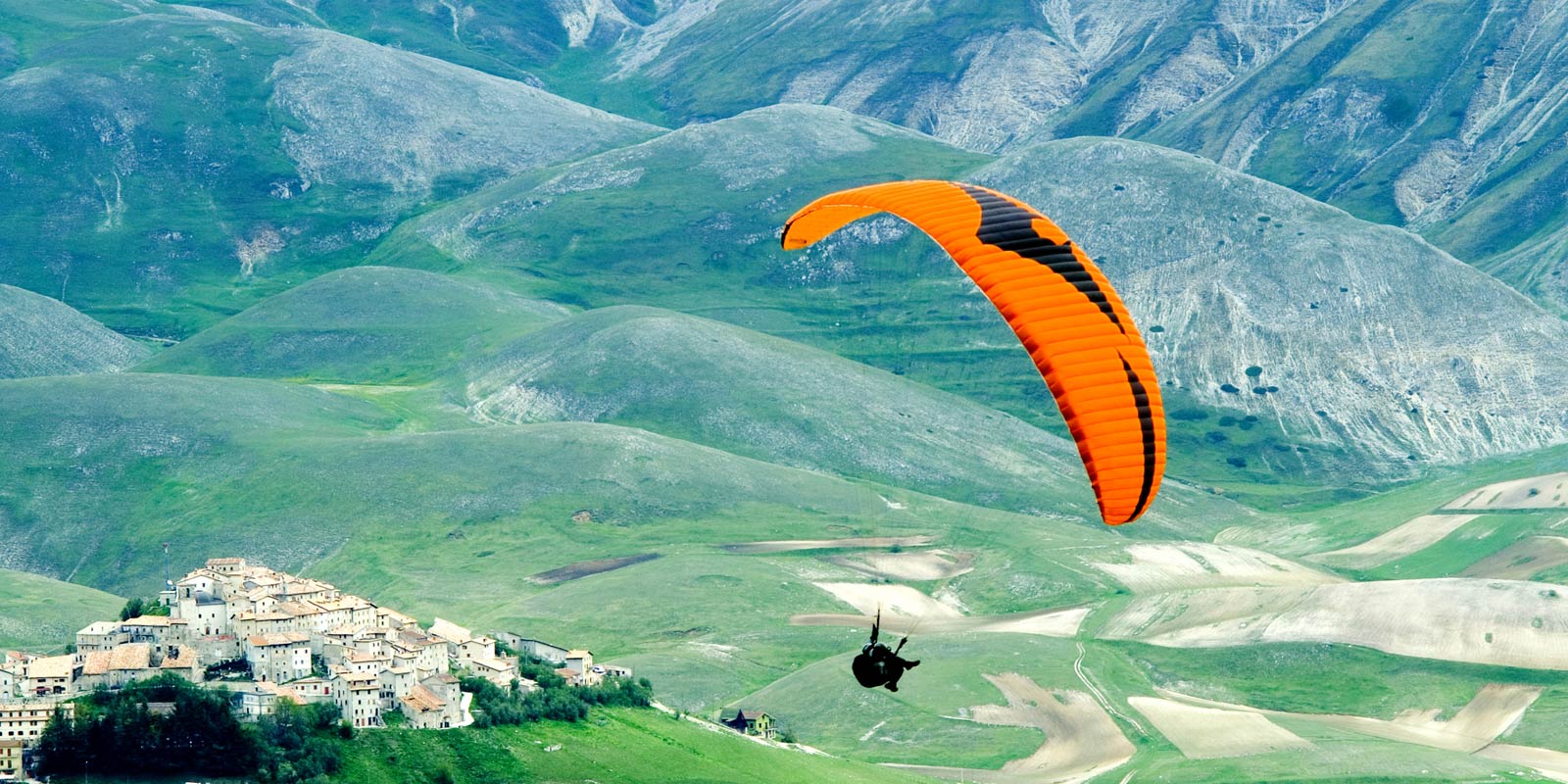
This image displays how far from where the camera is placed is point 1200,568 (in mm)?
146750

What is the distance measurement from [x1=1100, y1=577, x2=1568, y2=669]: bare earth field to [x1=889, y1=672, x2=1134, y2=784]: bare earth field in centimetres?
1631

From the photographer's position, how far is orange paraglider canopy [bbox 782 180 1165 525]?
38.9 m

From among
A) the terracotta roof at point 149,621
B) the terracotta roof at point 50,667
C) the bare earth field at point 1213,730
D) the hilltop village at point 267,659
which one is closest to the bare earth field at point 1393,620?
the bare earth field at point 1213,730

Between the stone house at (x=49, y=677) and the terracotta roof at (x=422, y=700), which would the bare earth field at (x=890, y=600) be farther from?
the stone house at (x=49, y=677)

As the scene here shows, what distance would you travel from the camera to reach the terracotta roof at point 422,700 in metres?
75.4

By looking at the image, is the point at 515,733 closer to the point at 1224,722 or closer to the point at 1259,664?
the point at 1224,722

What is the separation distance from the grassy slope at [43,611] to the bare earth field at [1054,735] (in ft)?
145

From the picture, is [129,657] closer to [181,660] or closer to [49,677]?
[181,660]

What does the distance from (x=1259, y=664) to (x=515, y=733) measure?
5251 centimetres

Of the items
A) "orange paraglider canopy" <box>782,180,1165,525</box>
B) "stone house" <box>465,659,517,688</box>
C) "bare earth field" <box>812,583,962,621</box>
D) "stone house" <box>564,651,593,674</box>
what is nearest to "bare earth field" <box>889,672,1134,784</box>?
"stone house" <box>564,651,593,674</box>

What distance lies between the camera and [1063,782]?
9081 cm

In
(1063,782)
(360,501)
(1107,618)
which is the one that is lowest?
(1063,782)

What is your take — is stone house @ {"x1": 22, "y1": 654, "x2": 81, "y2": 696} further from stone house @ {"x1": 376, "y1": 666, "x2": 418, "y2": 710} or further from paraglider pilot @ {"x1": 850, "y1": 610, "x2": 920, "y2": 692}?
paraglider pilot @ {"x1": 850, "y1": 610, "x2": 920, "y2": 692}

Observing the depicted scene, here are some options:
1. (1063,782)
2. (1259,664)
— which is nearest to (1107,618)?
(1259,664)
